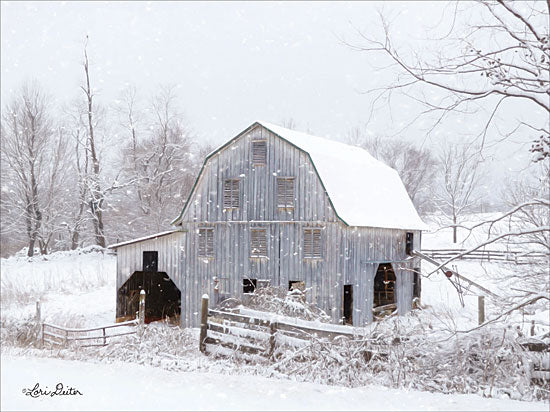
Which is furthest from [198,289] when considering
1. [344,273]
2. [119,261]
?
[344,273]

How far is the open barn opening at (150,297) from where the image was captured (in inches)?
966

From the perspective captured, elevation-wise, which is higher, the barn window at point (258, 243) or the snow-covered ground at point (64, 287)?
the barn window at point (258, 243)

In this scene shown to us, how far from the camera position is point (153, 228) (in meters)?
42.7

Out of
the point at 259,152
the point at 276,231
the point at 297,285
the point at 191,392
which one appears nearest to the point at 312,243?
the point at 276,231

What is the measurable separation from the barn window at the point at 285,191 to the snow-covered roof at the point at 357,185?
1.20 meters

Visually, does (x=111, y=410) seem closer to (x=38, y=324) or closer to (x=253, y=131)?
(x=38, y=324)

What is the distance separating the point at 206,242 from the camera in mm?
22406

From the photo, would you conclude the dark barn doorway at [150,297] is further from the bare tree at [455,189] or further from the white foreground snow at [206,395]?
the bare tree at [455,189]

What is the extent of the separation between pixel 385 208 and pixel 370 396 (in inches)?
666

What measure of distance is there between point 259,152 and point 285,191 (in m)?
1.76

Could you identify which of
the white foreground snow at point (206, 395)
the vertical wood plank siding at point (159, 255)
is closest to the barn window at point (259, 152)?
the vertical wood plank siding at point (159, 255)

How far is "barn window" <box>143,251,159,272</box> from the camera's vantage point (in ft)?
76.8
